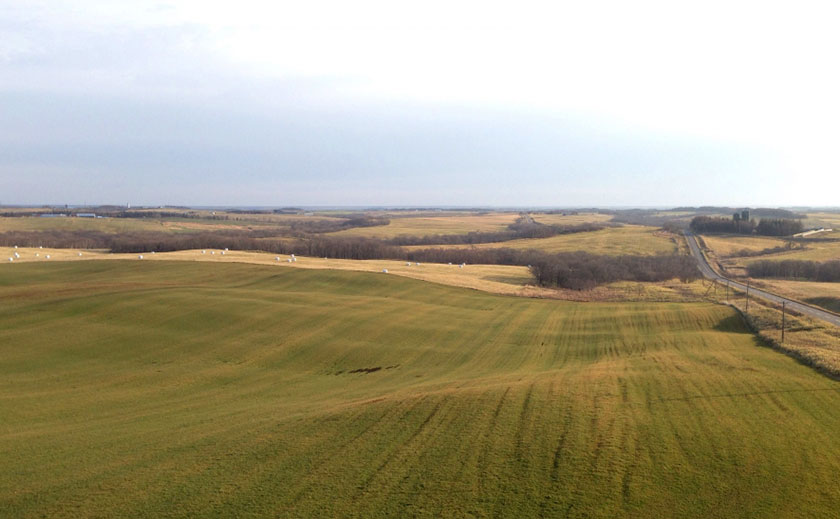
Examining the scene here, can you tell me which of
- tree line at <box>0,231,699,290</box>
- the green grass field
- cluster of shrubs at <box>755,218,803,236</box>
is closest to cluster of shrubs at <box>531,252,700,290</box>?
tree line at <box>0,231,699,290</box>

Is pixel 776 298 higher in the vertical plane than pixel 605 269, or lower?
lower

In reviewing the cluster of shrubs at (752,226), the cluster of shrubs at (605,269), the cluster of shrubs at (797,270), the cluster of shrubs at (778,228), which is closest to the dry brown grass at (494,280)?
the cluster of shrubs at (605,269)

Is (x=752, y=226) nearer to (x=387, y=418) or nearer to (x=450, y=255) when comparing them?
(x=450, y=255)

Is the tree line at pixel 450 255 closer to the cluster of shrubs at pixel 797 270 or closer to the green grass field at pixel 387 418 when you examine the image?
the cluster of shrubs at pixel 797 270

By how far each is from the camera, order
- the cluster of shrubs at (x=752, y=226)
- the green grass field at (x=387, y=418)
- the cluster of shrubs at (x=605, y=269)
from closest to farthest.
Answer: the green grass field at (x=387, y=418), the cluster of shrubs at (x=605, y=269), the cluster of shrubs at (x=752, y=226)

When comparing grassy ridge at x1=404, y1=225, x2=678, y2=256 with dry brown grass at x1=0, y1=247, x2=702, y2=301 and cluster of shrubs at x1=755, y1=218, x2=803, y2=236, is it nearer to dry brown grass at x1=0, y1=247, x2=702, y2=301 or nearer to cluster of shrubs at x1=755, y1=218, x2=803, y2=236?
dry brown grass at x1=0, y1=247, x2=702, y2=301

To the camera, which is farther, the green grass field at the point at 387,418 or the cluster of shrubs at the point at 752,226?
the cluster of shrubs at the point at 752,226

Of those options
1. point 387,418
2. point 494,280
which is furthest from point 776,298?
point 387,418
